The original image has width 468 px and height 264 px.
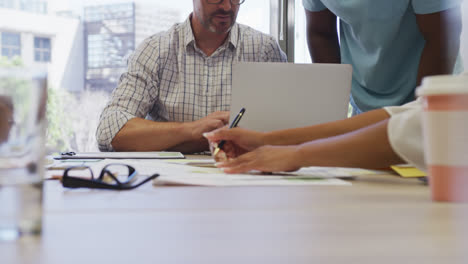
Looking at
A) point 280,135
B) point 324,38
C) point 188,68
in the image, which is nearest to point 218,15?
point 188,68

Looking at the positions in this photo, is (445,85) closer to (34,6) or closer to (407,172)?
(407,172)

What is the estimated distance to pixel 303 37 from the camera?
269cm

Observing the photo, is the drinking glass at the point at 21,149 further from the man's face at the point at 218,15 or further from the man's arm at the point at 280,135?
the man's face at the point at 218,15

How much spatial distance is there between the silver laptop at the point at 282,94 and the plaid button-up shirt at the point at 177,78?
652 mm

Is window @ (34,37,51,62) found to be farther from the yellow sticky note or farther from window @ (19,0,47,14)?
the yellow sticky note

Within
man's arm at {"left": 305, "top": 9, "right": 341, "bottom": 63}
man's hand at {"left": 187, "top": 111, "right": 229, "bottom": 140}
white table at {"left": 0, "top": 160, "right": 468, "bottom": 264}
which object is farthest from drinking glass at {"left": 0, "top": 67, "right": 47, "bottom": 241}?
man's arm at {"left": 305, "top": 9, "right": 341, "bottom": 63}

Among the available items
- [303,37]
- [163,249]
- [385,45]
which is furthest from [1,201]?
[303,37]

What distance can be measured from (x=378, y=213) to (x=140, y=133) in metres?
1.22

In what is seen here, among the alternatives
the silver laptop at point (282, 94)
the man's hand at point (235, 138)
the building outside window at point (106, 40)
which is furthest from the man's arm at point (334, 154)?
the building outside window at point (106, 40)

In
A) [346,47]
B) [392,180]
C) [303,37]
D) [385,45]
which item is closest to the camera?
[392,180]

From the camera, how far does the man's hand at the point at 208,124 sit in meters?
1.50

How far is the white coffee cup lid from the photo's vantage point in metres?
0.52

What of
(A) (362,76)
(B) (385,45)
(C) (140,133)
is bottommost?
(C) (140,133)

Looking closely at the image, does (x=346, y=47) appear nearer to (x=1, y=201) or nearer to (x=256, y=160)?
(x=256, y=160)
